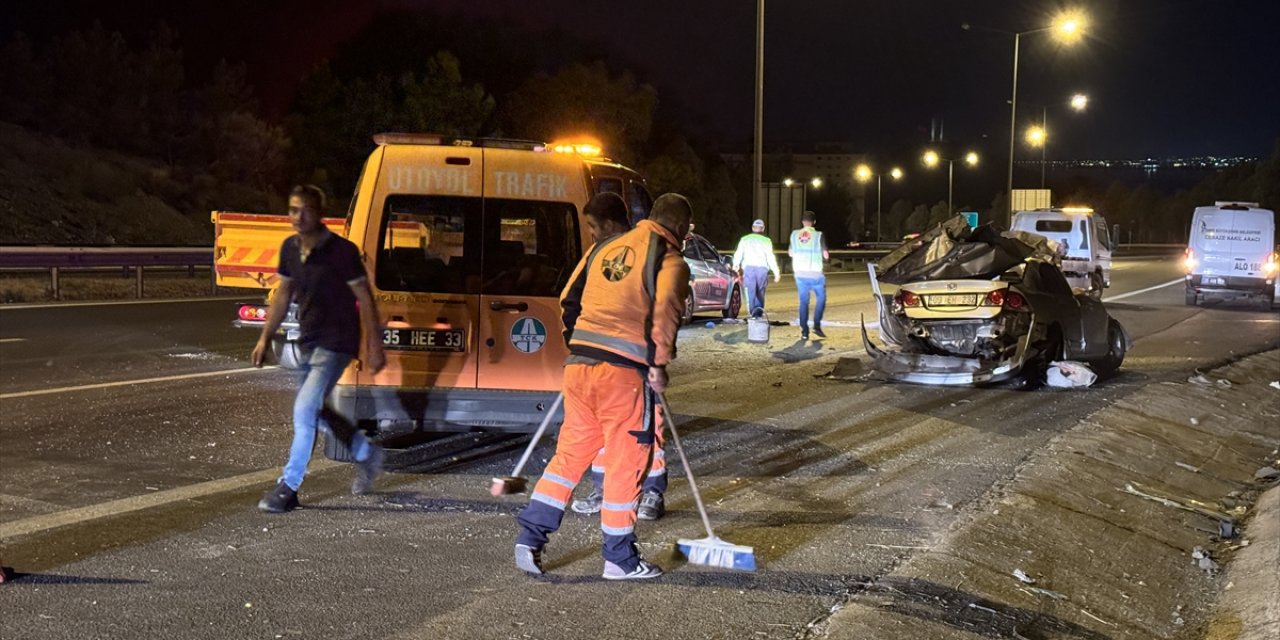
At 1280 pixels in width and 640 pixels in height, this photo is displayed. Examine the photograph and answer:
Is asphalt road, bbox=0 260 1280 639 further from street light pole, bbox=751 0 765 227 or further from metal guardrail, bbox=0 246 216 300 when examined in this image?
metal guardrail, bbox=0 246 216 300

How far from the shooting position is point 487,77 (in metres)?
52.1

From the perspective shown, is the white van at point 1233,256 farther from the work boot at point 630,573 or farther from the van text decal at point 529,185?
the work boot at point 630,573

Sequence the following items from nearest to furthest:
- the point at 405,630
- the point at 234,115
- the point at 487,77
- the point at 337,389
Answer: the point at 405,630, the point at 337,389, the point at 234,115, the point at 487,77

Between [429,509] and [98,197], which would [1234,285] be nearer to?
[429,509]

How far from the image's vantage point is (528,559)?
550 centimetres

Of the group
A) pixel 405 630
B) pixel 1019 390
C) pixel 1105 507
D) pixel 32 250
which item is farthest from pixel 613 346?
pixel 32 250

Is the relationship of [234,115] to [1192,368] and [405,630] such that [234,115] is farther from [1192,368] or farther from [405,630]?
[405,630]

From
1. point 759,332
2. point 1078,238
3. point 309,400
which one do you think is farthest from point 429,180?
point 1078,238

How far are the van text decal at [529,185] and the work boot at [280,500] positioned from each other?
7.54 feet

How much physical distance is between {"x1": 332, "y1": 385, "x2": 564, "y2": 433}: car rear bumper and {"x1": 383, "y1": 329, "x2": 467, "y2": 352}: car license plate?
10.5 inches

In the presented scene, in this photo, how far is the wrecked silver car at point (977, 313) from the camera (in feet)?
39.1

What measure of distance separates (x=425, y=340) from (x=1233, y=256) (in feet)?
75.0

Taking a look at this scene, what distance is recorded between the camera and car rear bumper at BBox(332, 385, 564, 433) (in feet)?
24.6

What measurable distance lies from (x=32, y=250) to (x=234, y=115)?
27973 millimetres
